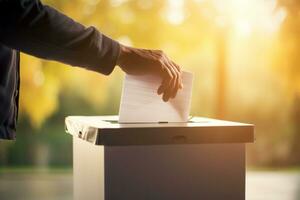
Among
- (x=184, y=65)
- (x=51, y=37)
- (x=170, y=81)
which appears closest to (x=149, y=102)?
(x=170, y=81)

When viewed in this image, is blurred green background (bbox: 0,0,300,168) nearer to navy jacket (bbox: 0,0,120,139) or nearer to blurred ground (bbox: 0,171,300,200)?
blurred ground (bbox: 0,171,300,200)

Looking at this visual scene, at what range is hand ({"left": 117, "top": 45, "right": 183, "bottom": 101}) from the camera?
1212mm

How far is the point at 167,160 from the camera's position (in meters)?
1.22

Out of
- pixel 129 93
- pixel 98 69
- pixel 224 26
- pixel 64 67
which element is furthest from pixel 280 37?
pixel 98 69

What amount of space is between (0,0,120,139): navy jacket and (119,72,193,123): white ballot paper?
15 cm

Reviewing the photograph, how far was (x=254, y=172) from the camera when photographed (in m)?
2.45

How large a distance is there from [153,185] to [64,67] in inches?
47.2

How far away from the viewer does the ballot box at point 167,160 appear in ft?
3.90

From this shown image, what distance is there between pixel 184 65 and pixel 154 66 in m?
1.05

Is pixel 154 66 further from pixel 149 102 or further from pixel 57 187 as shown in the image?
pixel 57 187

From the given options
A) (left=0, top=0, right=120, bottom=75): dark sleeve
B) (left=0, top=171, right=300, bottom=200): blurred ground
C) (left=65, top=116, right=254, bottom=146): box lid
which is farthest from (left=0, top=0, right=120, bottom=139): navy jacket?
(left=0, top=171, right=300, bottom=200): blurred ground

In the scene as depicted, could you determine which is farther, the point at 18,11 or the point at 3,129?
the point at 3,129

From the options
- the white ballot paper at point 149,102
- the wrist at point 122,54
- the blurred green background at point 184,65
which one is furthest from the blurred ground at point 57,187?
the wrist at point 122,54

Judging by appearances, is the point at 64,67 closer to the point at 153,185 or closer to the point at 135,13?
the point at 135,13
